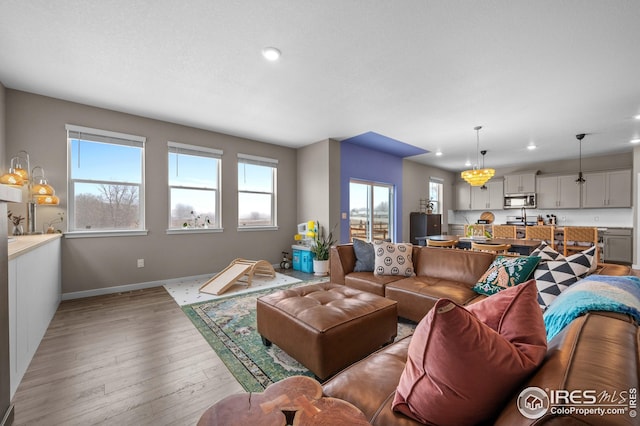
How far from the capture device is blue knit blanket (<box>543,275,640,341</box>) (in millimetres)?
947

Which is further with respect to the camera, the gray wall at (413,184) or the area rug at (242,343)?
the gray wall at (413,184)

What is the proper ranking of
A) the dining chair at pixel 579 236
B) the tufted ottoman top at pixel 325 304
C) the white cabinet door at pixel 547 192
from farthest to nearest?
the white cabinet door at pixel 547 192 < the dining chair at pixel 579 236 < the tufted ottoman top at pixel 325 304

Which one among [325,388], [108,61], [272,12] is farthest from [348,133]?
[325,388]

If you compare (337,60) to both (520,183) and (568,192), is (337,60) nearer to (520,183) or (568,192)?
(520,183)

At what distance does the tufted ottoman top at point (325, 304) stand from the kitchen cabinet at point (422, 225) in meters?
4.86

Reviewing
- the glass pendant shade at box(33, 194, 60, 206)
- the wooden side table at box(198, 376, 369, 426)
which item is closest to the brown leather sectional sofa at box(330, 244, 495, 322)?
the wooden side table at box(198, 376, 369, 426)

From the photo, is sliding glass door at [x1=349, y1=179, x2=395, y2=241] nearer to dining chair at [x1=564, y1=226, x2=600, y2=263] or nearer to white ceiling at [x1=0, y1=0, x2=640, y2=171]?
white ceiling at [x1=0, y1=0, x2=640, y2=171]

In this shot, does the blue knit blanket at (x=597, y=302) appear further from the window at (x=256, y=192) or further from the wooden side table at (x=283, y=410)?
the window at (x=256, y=192)

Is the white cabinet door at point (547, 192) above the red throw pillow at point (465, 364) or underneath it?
above

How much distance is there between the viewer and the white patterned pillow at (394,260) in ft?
9.84

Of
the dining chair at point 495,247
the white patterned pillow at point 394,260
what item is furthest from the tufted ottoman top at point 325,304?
the dining chair at point 495,247

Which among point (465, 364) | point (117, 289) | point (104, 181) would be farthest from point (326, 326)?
point (104, 181)

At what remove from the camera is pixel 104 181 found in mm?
3762

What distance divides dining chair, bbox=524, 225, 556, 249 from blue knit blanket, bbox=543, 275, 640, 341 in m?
4.47
